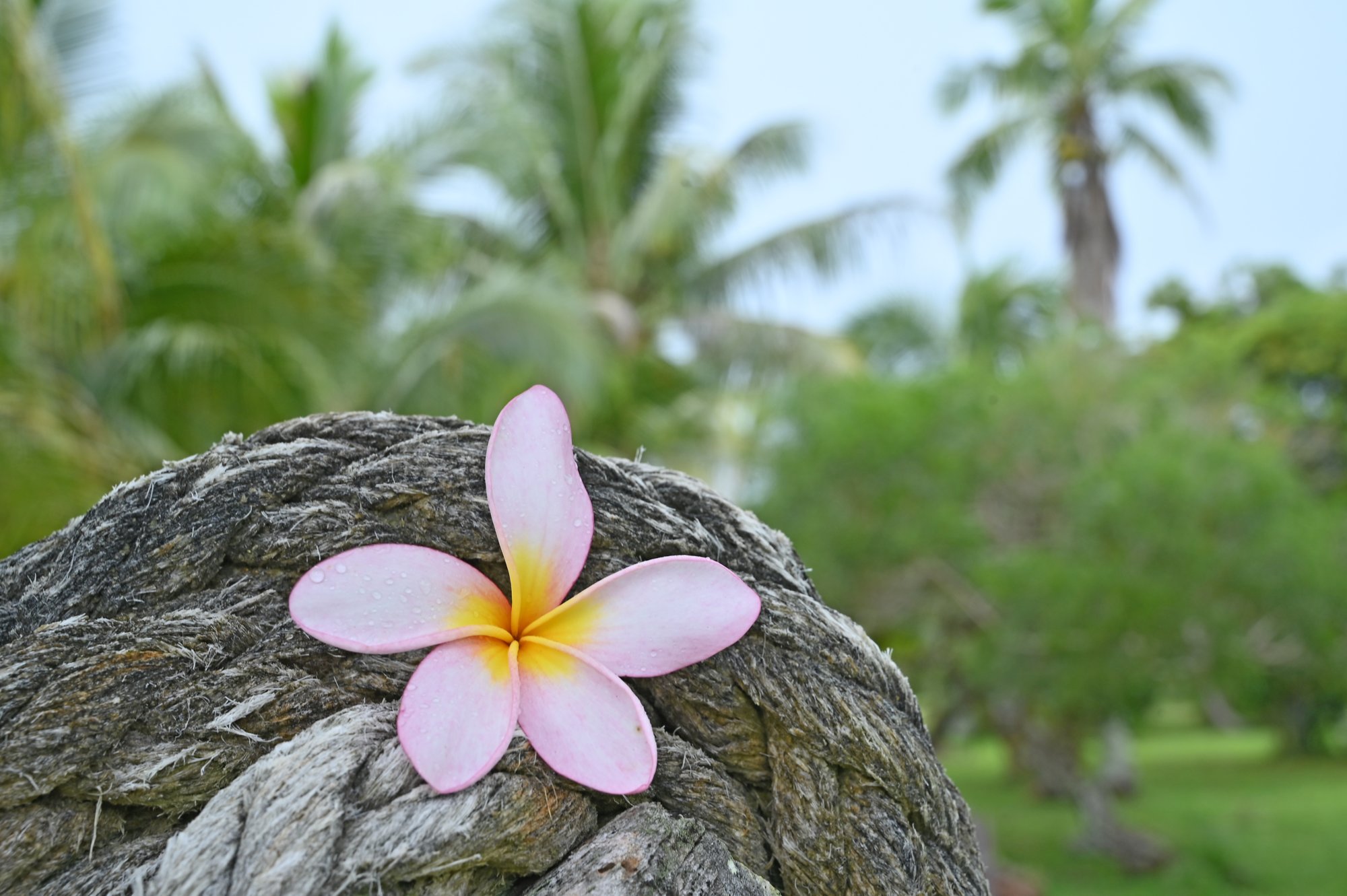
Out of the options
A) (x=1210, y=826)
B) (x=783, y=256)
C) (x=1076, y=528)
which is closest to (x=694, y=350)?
(x=783, y=256)

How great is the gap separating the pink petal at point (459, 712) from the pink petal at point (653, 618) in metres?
0.03

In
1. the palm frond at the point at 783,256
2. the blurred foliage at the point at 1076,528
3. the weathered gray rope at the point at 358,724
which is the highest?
the palm frond at the point at 783,256

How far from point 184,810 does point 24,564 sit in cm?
17

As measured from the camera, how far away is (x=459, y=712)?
580 mm

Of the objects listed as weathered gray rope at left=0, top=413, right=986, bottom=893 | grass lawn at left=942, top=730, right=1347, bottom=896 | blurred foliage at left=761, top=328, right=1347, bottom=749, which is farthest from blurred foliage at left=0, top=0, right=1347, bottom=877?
weathered gray rope at left=0, top=413, right=986, bottom=893

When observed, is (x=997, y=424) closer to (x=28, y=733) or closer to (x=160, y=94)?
(x=160, y=94)

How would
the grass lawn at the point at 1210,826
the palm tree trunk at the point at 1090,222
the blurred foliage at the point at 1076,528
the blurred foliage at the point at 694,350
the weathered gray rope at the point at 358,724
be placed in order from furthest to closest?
1. the palm tree trunk at the point at 1090,222
2. the grass lawn at the point at 1210,826
3. the blurred foliage at the point at 1076,528
4. the blurred foliage at the point at 694,350
5. the weathered gray rope at the point at 358,724

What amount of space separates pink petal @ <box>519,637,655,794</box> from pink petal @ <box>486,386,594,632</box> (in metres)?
0.04

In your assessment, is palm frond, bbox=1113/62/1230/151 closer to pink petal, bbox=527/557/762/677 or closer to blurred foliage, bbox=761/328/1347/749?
blurred foliage, bbox=761/328/1347/749

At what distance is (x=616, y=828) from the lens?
1.96 ft

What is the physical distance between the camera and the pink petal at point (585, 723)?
586mm

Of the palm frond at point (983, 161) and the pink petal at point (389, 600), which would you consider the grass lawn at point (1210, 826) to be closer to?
the pink petal at point (389, 600)

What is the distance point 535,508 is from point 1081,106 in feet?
51.8

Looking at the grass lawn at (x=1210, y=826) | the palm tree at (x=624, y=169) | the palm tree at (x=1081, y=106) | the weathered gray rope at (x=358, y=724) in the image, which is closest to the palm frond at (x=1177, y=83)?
the palm tree at (x=1081, y=106)
